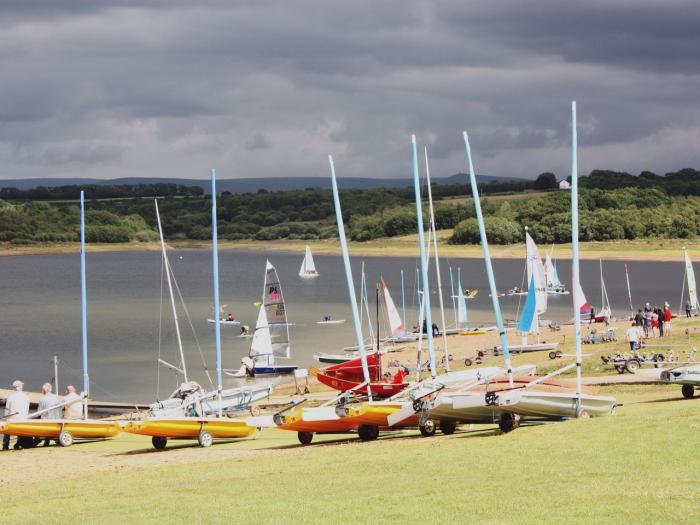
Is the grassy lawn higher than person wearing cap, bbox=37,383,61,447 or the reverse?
the reverse

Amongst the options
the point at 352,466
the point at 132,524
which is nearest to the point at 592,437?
the point at 352,466

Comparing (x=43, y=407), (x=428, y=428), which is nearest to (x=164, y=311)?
(x=43, y=407)

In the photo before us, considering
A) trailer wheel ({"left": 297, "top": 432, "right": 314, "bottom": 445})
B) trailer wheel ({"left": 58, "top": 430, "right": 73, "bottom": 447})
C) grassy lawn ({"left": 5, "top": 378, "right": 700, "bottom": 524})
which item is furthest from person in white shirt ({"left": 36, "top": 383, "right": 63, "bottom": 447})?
trailer wheel ({"left": 297, "top": 432, "right": 314, "bottom": 445})

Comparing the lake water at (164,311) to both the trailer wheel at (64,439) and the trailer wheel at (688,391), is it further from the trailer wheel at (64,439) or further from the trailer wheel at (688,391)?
the trailer wheel at (688,391)

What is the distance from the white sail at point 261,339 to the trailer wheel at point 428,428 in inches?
1174

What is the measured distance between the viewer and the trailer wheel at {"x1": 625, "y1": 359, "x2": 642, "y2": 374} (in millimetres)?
36438

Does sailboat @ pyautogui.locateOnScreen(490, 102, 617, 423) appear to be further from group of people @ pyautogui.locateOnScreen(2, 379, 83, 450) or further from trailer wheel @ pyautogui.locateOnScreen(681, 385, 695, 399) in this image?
group of people @ pyautogui.locateOnScreen(2, 379, 83, 450)

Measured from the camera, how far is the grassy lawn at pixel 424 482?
51.2 ft

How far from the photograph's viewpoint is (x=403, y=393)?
2727 cm

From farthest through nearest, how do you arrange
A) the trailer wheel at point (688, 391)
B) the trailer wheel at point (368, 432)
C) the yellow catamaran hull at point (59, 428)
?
the trailer wheel at point (688, 391) < the yellow catamaran hull at point (59, 428) < the trailer wheel at point (368, 432)

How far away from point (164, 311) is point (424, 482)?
278 ft

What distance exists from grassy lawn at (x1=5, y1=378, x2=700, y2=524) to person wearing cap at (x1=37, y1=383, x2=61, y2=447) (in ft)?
11.9

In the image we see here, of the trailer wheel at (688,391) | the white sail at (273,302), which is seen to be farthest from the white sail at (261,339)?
the trailer wheel at (688,391)

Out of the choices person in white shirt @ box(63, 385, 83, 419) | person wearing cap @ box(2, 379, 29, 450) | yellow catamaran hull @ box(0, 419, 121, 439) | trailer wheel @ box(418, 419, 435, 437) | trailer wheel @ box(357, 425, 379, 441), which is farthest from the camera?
person in white shirt @ box(63, 385, 83, 419)
